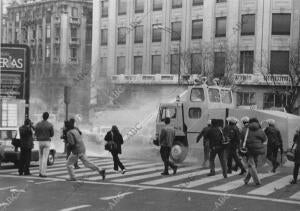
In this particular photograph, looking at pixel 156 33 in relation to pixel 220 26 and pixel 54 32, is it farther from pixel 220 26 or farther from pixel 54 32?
pixel 54 32

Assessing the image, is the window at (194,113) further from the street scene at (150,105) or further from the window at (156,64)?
the window at (156,64)

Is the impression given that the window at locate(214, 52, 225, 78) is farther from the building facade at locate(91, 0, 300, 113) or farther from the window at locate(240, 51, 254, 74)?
the window at locate(240, 51, 254, 74)

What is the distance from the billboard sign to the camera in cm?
2281

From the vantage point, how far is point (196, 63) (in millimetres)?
49000

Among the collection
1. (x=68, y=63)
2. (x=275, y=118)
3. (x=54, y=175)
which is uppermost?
(x=68, y=63)

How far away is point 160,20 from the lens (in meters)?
54.8

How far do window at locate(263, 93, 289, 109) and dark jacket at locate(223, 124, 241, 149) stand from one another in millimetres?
29527

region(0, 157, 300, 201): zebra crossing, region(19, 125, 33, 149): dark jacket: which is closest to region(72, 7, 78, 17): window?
region(0, 157, 300, 201): zebra crossing

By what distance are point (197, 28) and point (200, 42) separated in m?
1.85

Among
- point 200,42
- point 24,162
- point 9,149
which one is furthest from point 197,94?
point 200,42

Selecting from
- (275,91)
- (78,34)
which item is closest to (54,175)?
(275,91)

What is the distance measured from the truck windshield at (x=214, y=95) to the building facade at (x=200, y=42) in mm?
23939

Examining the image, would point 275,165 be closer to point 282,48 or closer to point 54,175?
point 54,175

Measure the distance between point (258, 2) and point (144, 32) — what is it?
Result: 12035 mm
